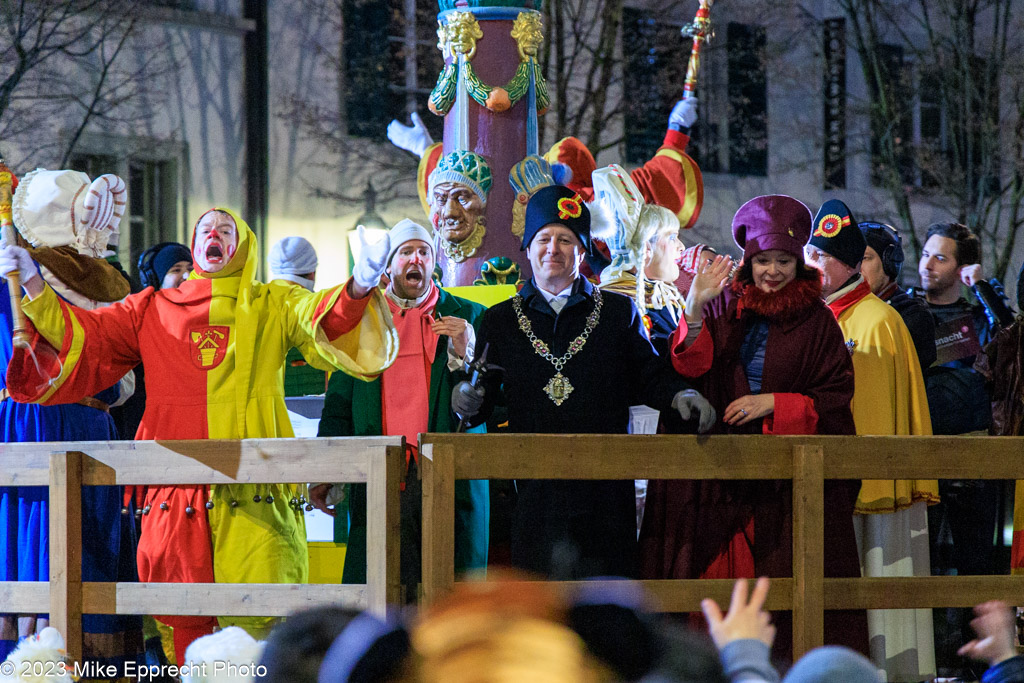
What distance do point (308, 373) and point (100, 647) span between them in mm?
2245

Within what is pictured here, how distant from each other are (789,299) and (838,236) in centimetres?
70

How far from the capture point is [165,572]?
468 cm

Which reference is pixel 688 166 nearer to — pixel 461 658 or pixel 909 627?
pixel 909 627

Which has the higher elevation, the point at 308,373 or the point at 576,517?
the point at 308,373

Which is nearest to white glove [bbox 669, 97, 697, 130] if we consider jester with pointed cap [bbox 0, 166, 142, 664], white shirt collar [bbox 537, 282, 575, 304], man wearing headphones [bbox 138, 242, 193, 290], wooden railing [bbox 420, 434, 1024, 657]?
man wearing headphones [bbox 138, 242, 193, 290]

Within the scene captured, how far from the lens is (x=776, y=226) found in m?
4.68

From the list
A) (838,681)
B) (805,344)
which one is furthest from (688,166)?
(838,681)

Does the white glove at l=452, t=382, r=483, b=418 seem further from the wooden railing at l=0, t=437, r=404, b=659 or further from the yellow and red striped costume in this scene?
the yellow and red striped costume

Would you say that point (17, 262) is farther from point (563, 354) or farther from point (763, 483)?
point (763, 483)

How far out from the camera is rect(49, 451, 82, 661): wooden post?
4.48 meters

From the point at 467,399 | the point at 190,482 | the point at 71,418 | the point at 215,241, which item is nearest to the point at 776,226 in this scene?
the point at 467,399

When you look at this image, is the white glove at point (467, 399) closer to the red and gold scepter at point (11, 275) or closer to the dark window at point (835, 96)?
the red and gold scepter at point (11, 275)

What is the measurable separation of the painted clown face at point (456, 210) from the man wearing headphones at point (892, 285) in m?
1.77

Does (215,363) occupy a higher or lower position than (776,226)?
lower
